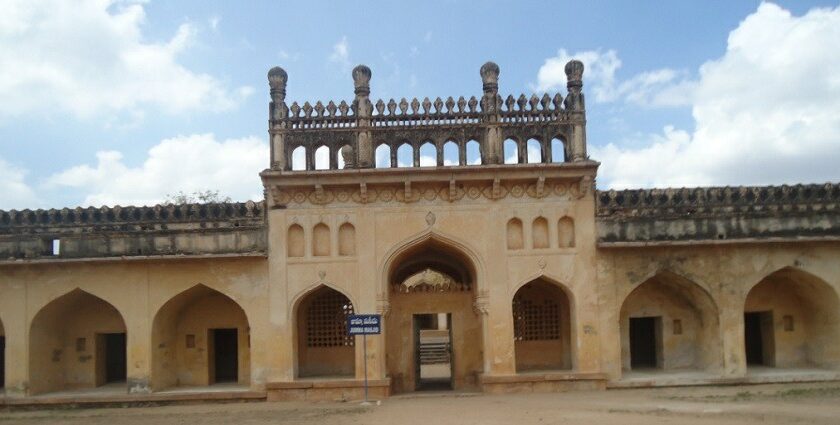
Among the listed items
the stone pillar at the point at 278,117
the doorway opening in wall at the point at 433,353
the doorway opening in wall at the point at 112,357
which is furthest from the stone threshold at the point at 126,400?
the stone pillar at the point at 278,117

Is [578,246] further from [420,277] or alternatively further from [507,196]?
[420,277]

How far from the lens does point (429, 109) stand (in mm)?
15820

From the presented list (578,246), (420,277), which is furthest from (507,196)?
(420,277)

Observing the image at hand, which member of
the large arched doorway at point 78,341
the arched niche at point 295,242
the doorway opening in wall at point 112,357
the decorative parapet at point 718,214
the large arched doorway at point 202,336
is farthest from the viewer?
the doorway opening in wall at point 112,357

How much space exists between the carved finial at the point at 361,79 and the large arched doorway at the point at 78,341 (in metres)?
8.00

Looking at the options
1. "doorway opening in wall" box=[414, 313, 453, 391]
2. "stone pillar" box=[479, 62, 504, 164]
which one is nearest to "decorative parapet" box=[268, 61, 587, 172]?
"stone pillar" box=[479, 62, 504, 164]

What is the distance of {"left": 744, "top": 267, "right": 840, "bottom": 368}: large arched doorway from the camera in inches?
644

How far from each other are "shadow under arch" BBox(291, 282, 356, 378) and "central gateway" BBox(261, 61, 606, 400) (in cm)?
103

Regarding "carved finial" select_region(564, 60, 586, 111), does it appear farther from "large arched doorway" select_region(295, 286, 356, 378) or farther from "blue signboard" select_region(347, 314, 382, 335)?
"large arched doorway" select_region(295, 286, 356, 378)

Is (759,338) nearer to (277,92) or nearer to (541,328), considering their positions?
(541,328)

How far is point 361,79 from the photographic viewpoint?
15.9 meters

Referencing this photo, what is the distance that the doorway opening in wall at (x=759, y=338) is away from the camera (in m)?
17.3

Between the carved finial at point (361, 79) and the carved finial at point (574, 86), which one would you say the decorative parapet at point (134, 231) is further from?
the carved finial at point (574, 86)

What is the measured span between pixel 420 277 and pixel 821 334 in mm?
15471
